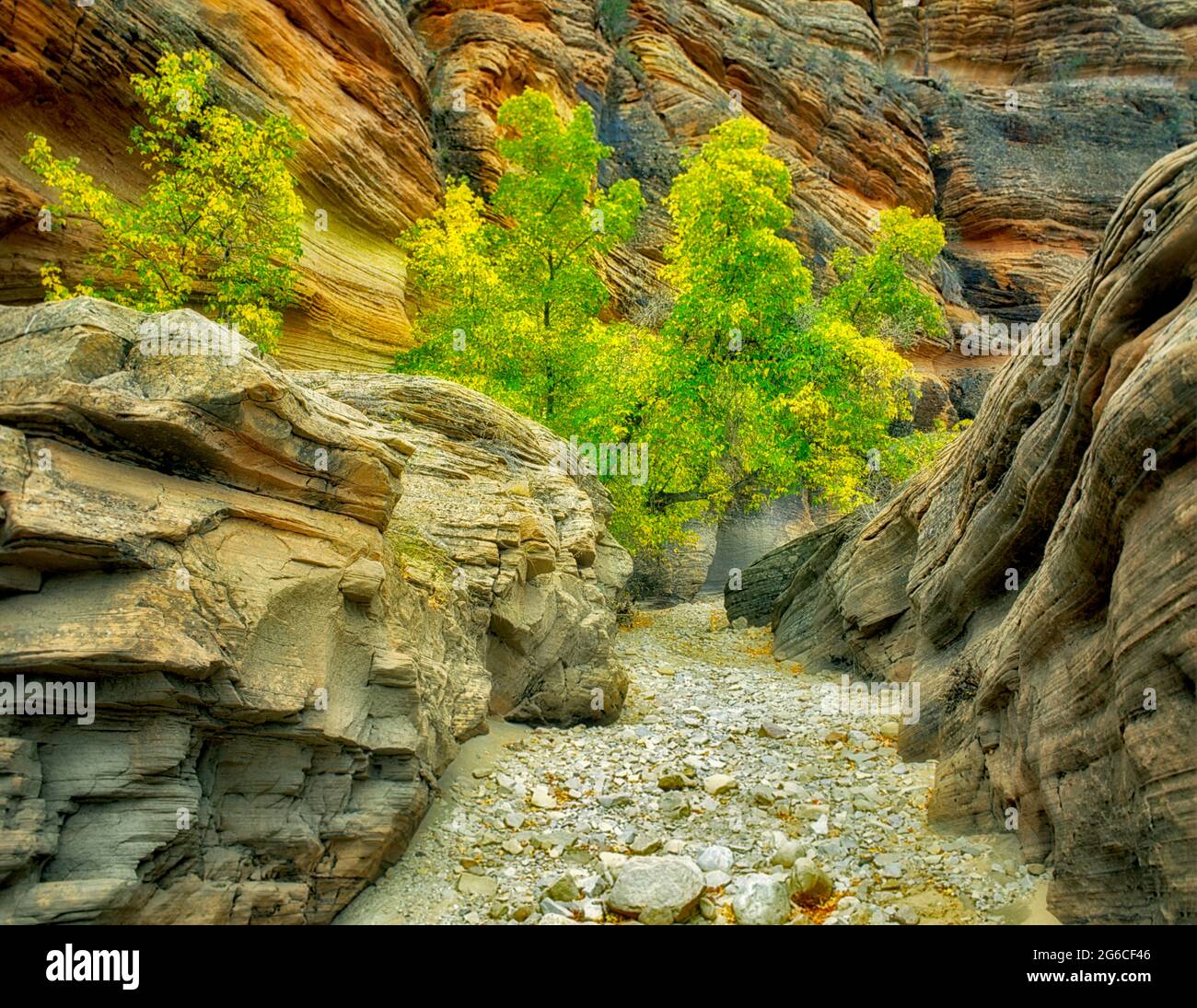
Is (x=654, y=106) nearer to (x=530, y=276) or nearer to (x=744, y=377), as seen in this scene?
(x=530, y=276)

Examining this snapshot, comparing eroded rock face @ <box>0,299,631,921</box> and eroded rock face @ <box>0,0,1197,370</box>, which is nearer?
eroded rock face @ <box>0,299,631,921</box>

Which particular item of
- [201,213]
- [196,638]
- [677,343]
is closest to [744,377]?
[677,343]

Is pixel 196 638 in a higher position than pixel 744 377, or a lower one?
lower

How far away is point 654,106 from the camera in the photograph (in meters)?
41.1

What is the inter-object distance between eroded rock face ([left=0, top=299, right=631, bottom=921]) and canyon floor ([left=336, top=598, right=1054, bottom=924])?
2.45 feet

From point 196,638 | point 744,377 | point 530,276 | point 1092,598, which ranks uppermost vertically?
point 530,276

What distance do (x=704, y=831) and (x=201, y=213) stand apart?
572 inches

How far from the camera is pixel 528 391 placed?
21062 mm

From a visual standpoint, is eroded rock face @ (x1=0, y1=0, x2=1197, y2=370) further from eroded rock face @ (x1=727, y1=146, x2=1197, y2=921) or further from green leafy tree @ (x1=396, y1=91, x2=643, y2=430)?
eroded rock face @ (x1=727, y1=146, x2=1197, y2=921)

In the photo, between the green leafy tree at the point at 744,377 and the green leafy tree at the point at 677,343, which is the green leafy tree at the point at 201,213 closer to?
the green leafy tree at the point at 677,343

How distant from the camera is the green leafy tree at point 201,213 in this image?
15422mm

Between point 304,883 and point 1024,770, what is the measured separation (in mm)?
6663

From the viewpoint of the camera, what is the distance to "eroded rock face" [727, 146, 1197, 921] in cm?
553

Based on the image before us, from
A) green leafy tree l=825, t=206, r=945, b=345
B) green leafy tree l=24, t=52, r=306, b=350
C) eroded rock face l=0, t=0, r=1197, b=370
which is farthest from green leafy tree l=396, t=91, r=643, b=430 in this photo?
green leafy tree l=825, t=206, r=945, b=345
